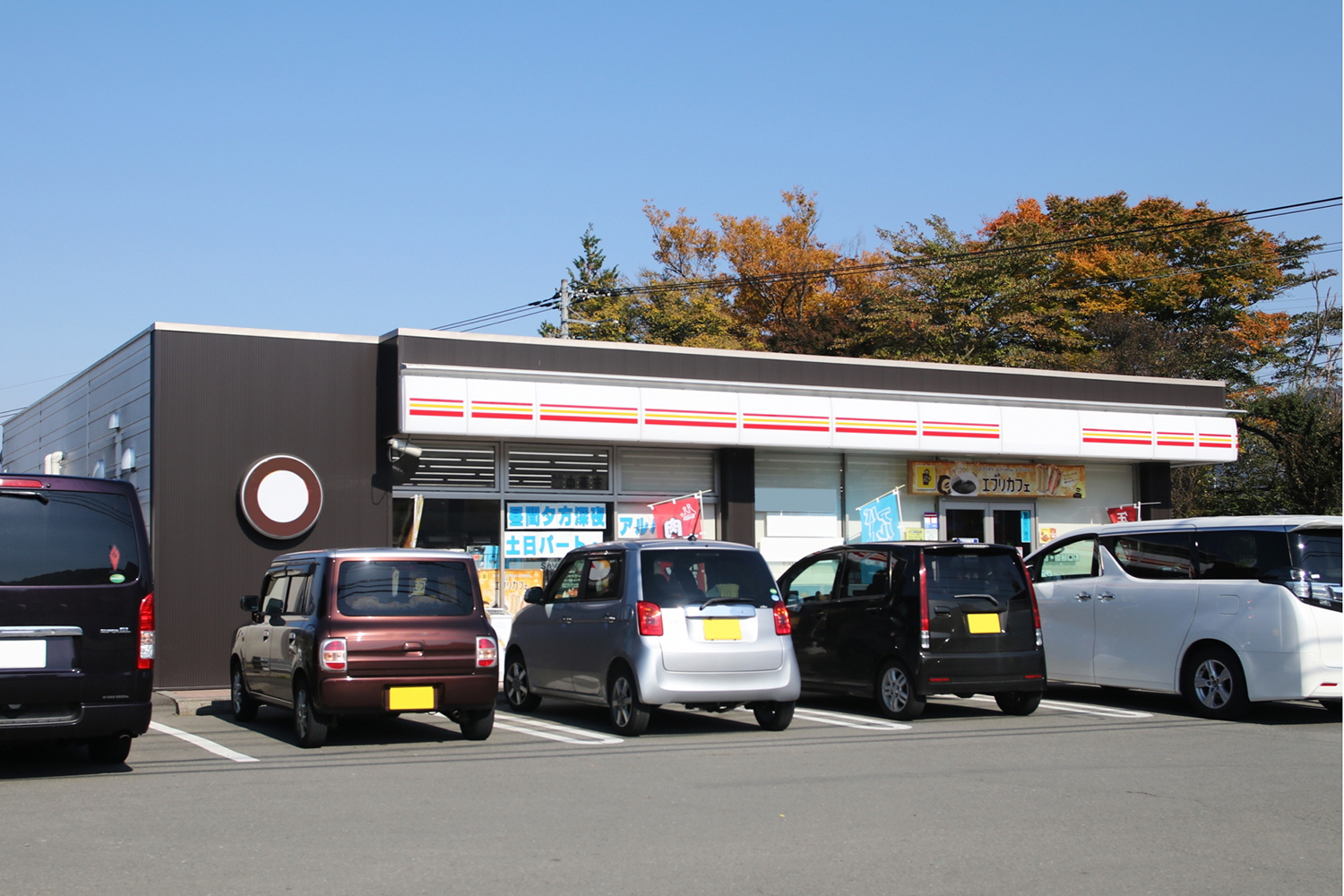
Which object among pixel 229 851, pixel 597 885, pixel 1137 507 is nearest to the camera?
pixel 597 885

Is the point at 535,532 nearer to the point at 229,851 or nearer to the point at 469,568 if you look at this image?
the point at 469,568

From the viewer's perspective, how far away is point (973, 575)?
12.1 metres

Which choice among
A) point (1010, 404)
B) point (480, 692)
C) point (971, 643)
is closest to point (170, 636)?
point (480, 692)

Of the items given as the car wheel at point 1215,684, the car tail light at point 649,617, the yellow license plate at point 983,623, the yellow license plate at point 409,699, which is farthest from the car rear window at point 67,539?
the car wheel at point 1215,684

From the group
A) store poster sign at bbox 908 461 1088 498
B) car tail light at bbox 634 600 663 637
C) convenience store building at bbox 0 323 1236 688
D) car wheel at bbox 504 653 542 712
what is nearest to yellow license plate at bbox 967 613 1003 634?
car tail light at bbox 634 600 663 637

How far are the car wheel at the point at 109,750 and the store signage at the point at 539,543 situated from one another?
7.69 metres

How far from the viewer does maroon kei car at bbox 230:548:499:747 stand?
397 inches

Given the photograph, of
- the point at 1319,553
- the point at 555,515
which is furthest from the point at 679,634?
the point at 555,515

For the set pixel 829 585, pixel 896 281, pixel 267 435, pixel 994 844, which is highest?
pixel 896 281

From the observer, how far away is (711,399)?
17516 mm

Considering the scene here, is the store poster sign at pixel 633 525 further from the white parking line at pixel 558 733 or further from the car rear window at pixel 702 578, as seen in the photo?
the car rear window at pixel 702 578

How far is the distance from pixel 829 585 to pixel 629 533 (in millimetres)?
5233

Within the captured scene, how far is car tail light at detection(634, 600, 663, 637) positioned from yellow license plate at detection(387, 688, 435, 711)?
1.84m

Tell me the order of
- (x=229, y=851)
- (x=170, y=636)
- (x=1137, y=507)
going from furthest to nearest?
1. (x=1137, y=507)
2. (x=170, y=636)
3. (x=229, y=851)
